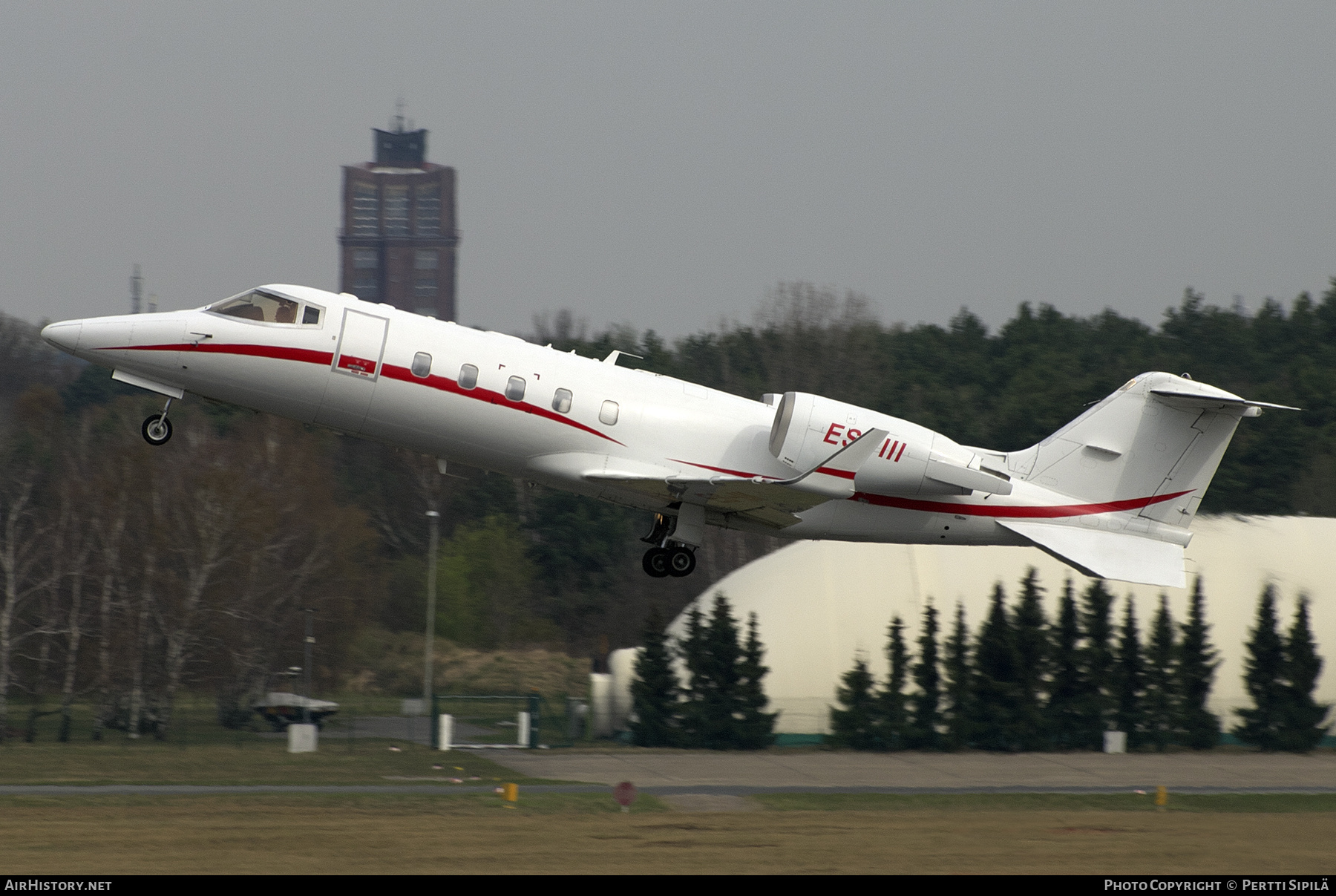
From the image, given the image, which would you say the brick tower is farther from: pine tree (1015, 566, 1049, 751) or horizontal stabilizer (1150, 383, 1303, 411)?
horizontal stabilizer (1150, 383, 1303, 411)

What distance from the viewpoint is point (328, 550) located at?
179 feet

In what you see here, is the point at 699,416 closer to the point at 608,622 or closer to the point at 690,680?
the point at 690,680

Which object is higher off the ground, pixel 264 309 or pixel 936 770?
pixel 264 309

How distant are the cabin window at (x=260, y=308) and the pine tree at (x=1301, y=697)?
120 feet

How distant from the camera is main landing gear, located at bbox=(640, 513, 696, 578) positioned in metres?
24.1

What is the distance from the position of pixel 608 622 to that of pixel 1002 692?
2405 cm

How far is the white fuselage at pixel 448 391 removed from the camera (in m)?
21.9

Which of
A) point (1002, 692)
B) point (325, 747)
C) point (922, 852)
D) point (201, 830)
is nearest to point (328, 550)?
point (325, 747)

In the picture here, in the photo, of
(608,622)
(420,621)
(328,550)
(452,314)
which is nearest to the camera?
(328,550)

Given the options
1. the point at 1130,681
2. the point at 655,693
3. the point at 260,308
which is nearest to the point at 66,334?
the point at 260,308

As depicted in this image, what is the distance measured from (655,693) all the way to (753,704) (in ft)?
9.51

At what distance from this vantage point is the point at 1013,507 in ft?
81.3

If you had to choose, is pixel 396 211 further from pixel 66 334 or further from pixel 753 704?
pixel 66 334

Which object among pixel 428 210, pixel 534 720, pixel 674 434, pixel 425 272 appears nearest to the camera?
pixel 674 434
